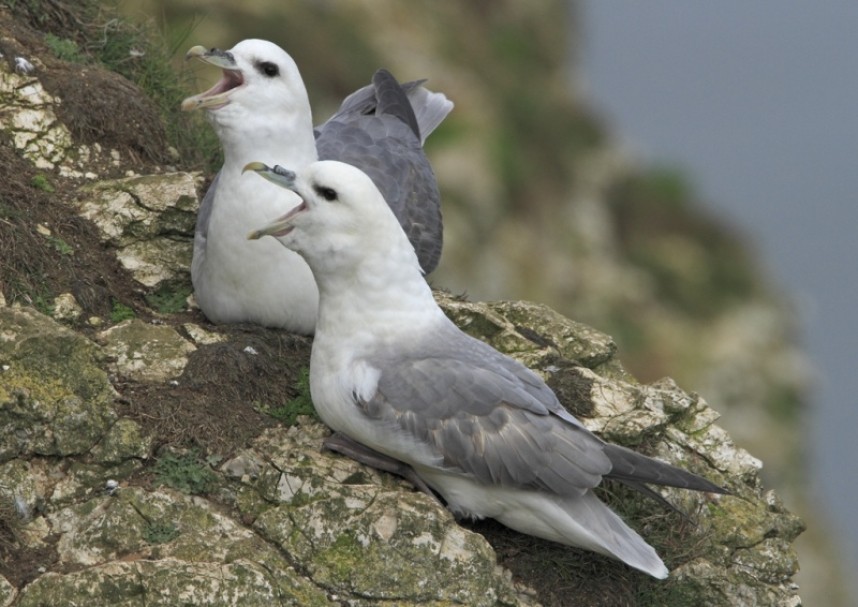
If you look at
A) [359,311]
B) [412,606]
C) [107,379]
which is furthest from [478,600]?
[107,379]

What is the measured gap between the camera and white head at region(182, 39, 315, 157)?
6.41 metres

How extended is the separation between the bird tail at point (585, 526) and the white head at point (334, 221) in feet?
3.62

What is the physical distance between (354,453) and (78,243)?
5.88 ft

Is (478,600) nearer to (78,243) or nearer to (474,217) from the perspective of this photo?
(78,243)

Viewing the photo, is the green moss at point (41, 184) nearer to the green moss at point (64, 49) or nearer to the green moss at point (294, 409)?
the green moss at point (64, 49)

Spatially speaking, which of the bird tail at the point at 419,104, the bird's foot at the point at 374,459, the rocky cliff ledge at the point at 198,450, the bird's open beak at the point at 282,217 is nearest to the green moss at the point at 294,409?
the rocky cliff ledge at the point at 198,450

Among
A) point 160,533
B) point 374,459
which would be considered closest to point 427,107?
point 374,459

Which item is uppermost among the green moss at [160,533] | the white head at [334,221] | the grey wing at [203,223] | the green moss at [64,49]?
the white head at [334,221]

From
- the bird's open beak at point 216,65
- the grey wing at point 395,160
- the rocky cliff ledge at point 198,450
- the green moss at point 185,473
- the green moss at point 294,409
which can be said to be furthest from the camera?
the grey wing at point 395,160

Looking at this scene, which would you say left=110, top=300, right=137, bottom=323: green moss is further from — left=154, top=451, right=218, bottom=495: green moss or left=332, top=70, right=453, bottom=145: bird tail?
left=332, top=70, right=453, bottom=145: bird tail

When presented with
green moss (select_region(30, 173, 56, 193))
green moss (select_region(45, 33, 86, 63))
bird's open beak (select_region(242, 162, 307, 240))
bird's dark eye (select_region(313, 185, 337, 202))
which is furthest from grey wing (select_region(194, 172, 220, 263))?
green moss (select_region(45, 33, 86, 63))

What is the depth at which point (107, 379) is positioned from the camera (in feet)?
19.2

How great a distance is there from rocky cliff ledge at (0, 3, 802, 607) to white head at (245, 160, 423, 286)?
Answer: 66cm

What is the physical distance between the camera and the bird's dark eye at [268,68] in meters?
6.43
